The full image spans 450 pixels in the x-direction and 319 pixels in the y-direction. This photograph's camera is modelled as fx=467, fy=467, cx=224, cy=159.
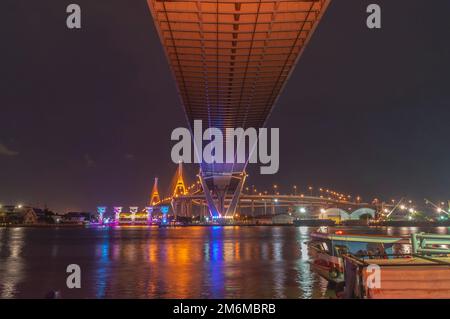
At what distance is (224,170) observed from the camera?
119 metres

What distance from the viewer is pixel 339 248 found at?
59.9ft

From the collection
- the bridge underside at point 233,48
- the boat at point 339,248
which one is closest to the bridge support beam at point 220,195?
the bridge underside at point 233,48

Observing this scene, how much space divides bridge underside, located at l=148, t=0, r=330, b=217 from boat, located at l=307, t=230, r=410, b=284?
24.9m

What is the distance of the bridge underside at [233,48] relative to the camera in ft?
136

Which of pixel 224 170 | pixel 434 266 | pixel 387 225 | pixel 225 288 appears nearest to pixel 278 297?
pixel 225 288

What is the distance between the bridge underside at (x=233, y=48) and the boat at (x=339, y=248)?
24929 mm

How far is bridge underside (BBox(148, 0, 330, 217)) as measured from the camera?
41.4 metres

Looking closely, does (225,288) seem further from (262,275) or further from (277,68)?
(277,68)

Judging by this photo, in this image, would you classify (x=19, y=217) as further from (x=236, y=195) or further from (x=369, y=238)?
(x=369, y=238)

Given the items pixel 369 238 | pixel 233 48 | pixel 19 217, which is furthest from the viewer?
pixel 19 217

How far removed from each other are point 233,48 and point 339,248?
3818cm

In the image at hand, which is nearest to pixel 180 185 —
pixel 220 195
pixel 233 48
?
pixel 220 195

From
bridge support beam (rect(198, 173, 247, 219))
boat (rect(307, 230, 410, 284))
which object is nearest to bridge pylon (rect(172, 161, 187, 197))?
bridge support beam (rect(198, 173, 247, 219))
